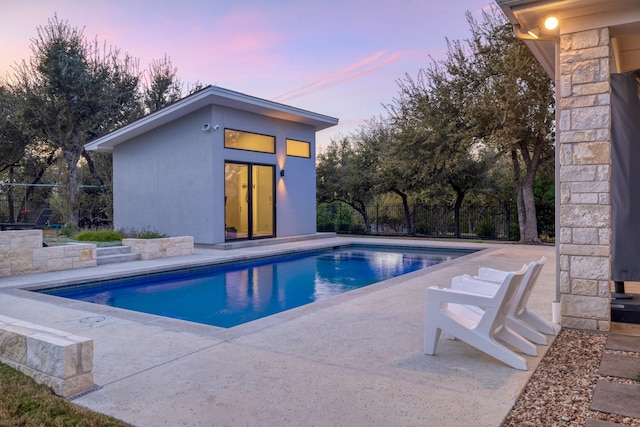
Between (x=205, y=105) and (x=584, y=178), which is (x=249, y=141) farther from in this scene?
(x=584, y=178)

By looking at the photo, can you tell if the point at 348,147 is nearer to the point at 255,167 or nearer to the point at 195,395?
the point at 255,167

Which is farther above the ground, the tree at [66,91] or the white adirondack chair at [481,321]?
the tree at [66,91]

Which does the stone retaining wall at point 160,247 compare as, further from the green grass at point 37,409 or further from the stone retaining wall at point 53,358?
the green grass at point 37,409

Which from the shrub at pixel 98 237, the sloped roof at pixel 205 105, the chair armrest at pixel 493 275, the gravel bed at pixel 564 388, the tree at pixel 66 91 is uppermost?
the tree at pixel 66 91

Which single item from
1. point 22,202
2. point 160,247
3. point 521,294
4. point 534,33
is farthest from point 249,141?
point 22,202

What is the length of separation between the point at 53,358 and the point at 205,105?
386 inches

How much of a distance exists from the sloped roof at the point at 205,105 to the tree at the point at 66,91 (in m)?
4.31

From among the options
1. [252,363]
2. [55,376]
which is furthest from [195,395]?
[55,376]

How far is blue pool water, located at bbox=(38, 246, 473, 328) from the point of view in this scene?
6.18 metres

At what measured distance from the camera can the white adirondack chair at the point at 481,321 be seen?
322cm

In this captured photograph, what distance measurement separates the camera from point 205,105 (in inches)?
463

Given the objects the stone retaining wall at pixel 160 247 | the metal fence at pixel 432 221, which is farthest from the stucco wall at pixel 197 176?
the metal fence at pixel 432 221

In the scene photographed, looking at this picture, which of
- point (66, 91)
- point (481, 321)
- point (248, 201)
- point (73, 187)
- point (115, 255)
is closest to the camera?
point (481, 321)

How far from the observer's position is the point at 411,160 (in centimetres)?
1438
